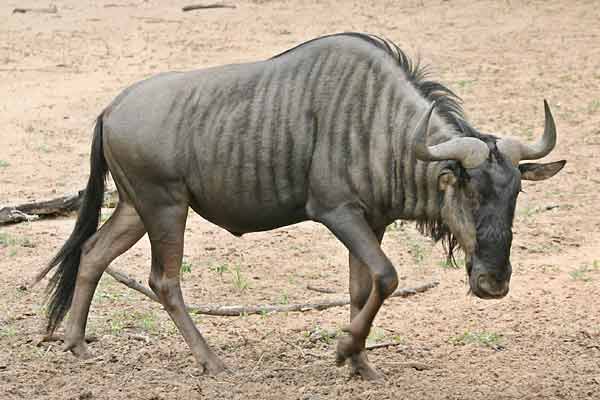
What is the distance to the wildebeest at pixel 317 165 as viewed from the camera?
488 cm

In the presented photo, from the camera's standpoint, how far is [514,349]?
5.84 meters

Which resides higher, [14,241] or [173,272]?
[173,272]

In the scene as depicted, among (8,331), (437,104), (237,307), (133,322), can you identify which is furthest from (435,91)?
(8,331)

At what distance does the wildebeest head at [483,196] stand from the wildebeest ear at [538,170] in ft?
0.49

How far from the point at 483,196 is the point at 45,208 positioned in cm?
410

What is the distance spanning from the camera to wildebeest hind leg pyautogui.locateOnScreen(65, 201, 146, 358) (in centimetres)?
580

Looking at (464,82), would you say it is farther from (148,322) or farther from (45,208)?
(148,322)

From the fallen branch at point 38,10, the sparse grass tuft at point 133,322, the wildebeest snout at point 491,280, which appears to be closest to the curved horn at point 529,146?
the wildebeest snout at point 491,280

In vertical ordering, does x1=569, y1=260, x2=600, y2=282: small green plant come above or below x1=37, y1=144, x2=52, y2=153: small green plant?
above

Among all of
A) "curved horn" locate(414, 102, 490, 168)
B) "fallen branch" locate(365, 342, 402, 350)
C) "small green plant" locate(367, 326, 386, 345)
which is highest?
"curved horn" locate(414, 102, 490, 168)

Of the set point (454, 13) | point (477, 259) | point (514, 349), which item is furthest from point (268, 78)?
point (454, 13)

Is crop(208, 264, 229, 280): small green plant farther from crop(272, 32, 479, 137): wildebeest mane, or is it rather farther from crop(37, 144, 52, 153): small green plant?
crop(37, 144, 52, 153): small green plant

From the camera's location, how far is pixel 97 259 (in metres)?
5.84

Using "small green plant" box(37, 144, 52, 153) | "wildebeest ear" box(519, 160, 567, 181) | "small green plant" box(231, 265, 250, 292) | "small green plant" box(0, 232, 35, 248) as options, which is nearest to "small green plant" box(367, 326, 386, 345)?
"small green plant" box(231, 265, 250, 292)
